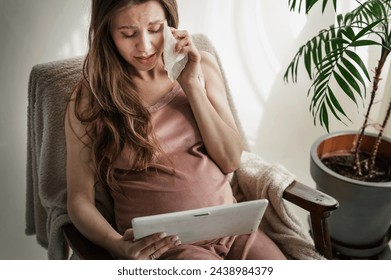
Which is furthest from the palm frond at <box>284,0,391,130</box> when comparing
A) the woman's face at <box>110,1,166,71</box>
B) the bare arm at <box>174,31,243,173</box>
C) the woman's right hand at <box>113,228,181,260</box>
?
the woman's right hand at <box>113,228,181,260</box>

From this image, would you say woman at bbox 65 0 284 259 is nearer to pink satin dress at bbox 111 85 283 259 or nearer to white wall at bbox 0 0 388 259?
pink satin dress at bbox 111 85 283 259

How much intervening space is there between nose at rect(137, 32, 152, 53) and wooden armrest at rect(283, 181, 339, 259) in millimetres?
430

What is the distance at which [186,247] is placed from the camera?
44.3 inches

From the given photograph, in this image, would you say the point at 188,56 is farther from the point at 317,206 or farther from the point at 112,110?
the point at 317,206

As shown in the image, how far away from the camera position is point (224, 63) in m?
1.45

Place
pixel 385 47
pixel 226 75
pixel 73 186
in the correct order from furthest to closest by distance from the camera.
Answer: pixel 226 75 → pixel 385 47 → pixel 73 186

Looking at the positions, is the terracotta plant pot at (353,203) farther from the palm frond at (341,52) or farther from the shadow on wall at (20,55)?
the shadow on wall at (20,55)

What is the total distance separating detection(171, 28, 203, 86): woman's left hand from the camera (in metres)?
1.11

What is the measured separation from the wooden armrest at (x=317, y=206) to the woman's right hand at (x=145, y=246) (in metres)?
0.29

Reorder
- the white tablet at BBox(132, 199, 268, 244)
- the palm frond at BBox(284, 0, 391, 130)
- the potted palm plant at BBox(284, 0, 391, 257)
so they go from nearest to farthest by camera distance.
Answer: the white tablet at BBox(132, 199, 268, 244) → the palm frond at BBox(284, 0, 391, 130) → the potted palm plant at BBox(284, 0, 391, 257)

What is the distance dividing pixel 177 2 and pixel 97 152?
0.37m
